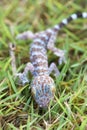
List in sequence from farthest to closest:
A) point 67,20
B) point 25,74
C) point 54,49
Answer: point 67,20 < point 54,49 < point 25,74

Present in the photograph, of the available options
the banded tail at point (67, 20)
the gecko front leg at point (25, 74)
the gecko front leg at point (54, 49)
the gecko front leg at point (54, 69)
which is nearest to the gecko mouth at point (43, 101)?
the gecko front leg at point (25, 74)

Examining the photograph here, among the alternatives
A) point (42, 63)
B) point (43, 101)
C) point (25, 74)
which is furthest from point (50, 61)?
point (43, 101)

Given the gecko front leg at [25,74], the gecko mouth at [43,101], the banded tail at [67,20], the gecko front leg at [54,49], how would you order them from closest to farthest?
the gecko mouth at [43,101] → the gecko front leg at [25,74] → the gecko front leg at [54,49] → the banded tail at [67,20]

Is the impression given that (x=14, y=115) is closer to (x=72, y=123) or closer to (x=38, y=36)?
(x=72, y=123)

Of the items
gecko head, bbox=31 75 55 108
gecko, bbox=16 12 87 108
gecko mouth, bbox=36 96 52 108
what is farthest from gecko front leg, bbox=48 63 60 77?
gecko mouth, bbox=36 96 52 108

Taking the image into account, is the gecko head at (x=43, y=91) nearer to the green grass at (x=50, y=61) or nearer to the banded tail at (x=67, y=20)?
the green grass at (x=50, y=61)

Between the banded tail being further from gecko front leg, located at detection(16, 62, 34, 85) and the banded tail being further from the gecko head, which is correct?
the gecko head

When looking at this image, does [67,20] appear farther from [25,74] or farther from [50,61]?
[25,74]

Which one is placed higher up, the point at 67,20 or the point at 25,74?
the point at 67,20
